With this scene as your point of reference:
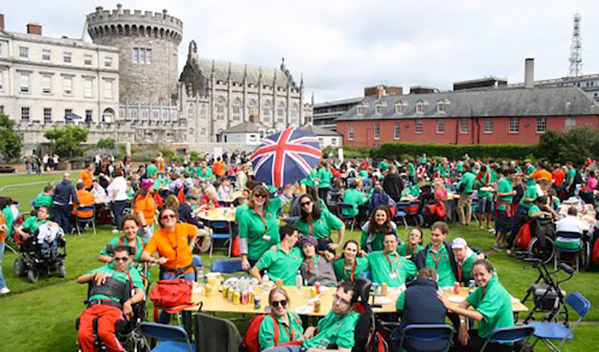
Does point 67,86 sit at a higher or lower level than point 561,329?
higher

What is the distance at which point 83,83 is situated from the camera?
191 ft

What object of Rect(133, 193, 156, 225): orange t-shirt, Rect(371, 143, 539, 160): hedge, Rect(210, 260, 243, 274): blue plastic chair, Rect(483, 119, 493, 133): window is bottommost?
Rect(210, 260, 243, 274): blue plastic chair

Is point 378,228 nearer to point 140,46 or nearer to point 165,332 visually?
point 165,332

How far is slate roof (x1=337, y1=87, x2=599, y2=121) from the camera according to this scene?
4144cm

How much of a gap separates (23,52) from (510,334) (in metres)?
60.0

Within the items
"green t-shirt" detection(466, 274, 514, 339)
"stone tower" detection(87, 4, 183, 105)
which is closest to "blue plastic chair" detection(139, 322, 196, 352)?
"green t-shirt" detection(466, 274, 514, 339)

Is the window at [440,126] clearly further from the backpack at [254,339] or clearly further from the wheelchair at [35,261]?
the backpack at [254,339]

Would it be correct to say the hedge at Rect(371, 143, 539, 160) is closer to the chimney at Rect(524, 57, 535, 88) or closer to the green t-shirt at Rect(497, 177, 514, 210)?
the chimney at Rect(524, 57, 535, 88)

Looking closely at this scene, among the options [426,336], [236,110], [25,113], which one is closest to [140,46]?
[236,110]

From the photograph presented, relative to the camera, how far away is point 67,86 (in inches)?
2245

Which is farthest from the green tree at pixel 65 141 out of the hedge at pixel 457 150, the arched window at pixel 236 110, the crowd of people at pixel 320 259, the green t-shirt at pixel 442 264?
the green t-shirt at pixel 442 264

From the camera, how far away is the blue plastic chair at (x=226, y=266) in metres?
8.01

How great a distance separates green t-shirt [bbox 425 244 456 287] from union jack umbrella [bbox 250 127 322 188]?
2.65m

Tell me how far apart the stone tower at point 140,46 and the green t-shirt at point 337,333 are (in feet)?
199
